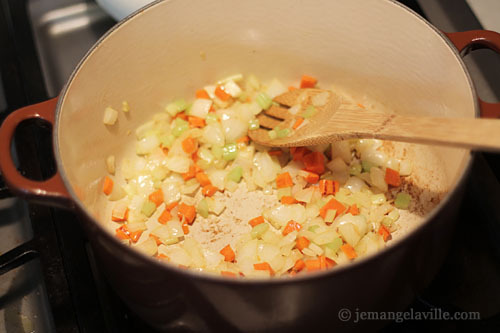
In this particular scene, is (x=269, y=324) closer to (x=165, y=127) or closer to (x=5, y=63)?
(x=165, y=127)

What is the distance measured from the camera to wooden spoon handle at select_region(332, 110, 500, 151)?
30.2 inches

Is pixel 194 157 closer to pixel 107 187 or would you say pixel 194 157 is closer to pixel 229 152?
pixel 229 152

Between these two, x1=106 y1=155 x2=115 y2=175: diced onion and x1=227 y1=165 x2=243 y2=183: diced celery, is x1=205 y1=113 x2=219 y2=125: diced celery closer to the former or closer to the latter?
x1=227 y1=165 x2=243 y2=183: diced celery

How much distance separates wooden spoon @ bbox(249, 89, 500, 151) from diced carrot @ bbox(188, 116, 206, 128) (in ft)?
0.49

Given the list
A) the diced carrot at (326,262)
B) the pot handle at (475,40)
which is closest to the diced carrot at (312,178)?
the diced carrot at (326,262)

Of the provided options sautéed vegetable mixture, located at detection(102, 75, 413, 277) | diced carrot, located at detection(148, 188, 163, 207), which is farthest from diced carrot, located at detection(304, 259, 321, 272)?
diced carrot, located at detection(148, 188, 163, 207)

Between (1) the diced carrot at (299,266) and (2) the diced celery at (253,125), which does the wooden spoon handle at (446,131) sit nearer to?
(1) the diced carrot at (299,266)

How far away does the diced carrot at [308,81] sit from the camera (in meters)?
1.35

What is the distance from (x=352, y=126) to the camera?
104cm

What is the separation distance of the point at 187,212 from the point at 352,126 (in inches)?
17.8

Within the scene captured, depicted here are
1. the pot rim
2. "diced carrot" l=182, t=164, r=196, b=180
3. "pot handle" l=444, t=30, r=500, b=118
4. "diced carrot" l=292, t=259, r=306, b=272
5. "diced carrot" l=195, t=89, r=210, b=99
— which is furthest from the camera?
"diced carrot" l=195, t=89, r=210, b=99

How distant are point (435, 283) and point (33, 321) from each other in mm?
831

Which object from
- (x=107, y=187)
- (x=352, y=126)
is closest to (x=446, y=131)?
(x=352, y=126)

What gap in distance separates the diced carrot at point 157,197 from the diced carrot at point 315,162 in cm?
38
